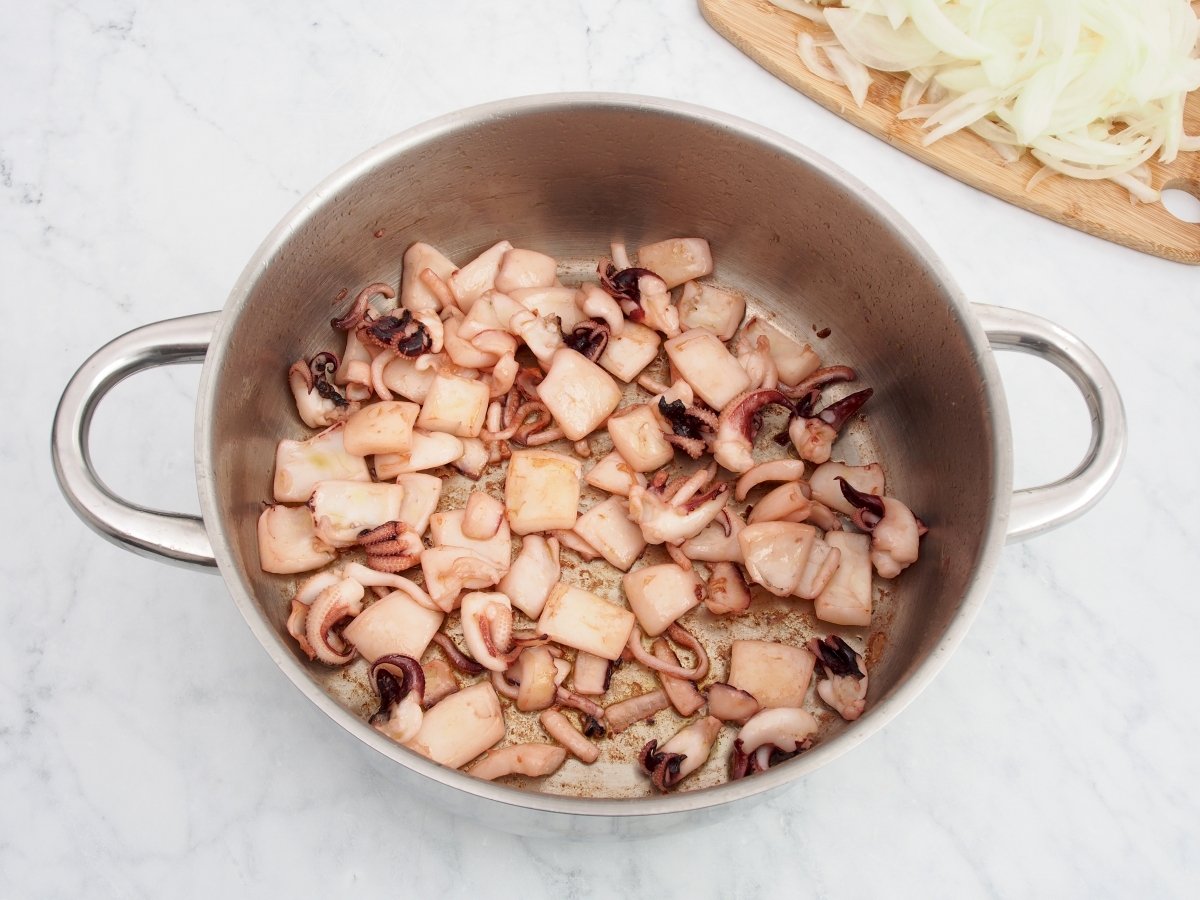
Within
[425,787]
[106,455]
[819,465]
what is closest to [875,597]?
[819,465]

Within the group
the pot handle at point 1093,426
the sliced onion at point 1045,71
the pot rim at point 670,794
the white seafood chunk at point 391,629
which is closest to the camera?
the pot rim at point 670,794

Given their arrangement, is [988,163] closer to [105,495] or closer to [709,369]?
[709,369]

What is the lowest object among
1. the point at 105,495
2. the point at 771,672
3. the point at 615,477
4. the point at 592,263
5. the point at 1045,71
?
the point at 771,672

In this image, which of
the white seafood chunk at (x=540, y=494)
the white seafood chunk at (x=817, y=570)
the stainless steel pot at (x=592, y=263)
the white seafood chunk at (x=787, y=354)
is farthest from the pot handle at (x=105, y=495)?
the white seafood chunk at (x=787, y=354)

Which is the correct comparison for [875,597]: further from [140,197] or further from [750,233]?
[140,197]

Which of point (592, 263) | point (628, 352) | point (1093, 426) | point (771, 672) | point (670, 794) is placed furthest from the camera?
point (592, 263)

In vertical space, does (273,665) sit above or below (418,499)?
below

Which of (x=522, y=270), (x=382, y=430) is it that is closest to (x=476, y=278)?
(x=522, y=270)

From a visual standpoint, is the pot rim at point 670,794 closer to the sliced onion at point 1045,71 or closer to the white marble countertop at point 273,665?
the white marble countertop at point 273,665
